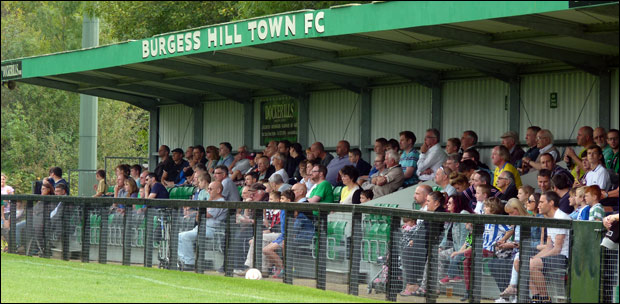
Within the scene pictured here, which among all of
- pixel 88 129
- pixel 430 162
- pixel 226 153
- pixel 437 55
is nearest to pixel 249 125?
pixel 226 153

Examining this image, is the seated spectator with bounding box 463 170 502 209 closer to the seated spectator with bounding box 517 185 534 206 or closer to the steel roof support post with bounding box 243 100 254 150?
the seated spectator with bounding box 517 185 534 206

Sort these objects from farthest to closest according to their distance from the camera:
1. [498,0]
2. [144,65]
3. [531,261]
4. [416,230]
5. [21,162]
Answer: [21,162]
[144,65]
[498,0]
[416,230]
[531,261]

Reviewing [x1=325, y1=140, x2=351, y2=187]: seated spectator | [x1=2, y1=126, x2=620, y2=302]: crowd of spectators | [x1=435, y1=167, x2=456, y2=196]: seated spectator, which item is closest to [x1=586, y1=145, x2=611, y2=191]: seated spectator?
[x1=2, y1=126, x2=620, y2=302]: crowd of spectators

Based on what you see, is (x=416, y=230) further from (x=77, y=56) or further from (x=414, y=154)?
(x=77, y=56)

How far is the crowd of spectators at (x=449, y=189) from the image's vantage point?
930 centimetres

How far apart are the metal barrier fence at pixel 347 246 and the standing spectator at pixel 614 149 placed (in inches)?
131

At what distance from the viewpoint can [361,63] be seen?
15.5 meters

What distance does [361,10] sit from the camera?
12.8m

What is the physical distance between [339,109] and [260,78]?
64.9 inches

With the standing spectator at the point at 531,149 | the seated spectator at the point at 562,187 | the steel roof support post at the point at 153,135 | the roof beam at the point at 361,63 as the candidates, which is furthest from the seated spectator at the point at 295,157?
the steel roof support post at the point at 153,135

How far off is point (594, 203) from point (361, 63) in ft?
21.6

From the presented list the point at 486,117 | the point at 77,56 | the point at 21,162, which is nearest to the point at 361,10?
the point at 486,117

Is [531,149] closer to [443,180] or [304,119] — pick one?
[443,180]

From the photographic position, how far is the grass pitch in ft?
32.1
